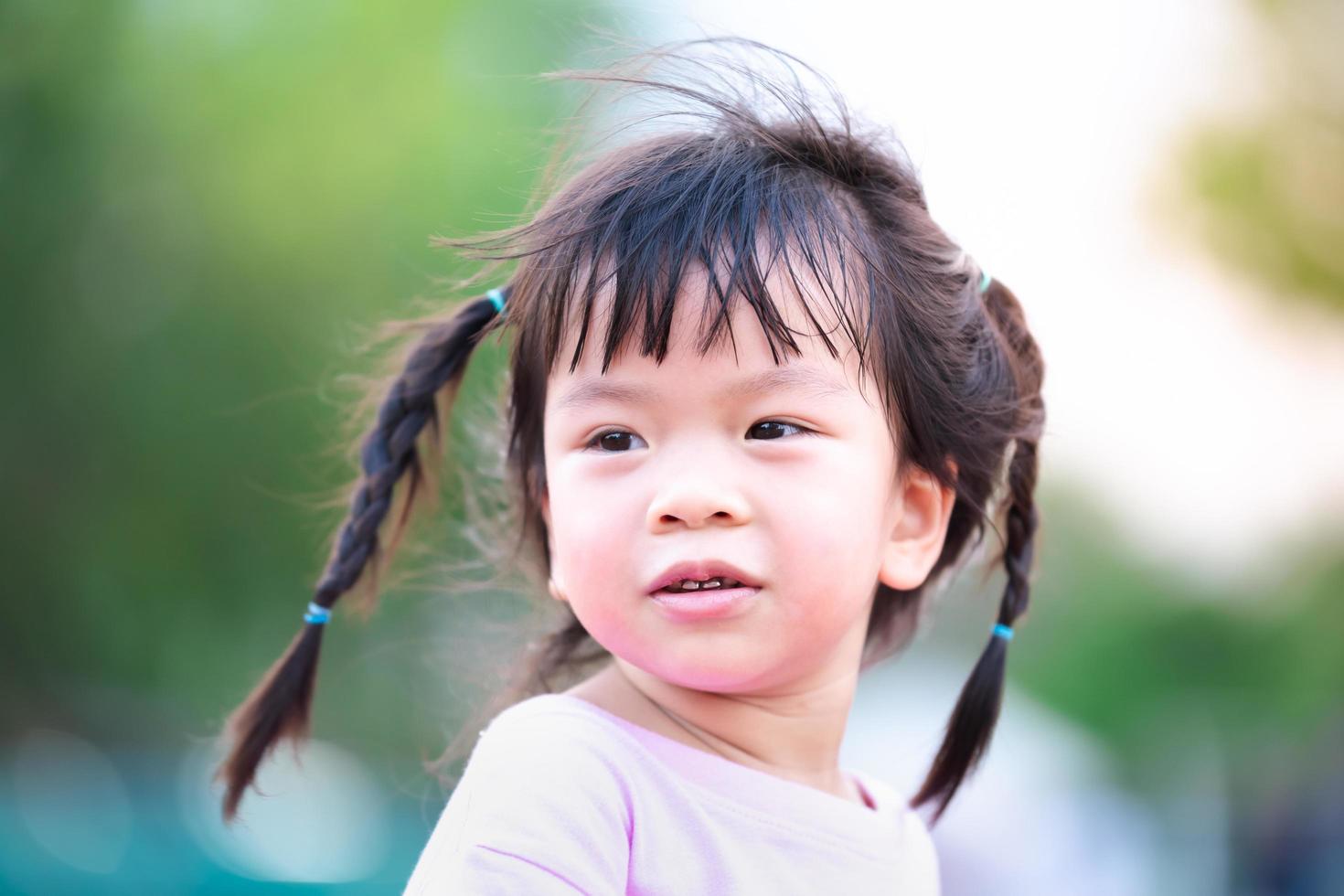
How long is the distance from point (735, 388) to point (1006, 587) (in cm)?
68

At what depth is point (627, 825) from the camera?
120cm

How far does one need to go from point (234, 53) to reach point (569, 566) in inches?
237

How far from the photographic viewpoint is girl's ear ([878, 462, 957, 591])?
148cm

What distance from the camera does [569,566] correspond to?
129cm

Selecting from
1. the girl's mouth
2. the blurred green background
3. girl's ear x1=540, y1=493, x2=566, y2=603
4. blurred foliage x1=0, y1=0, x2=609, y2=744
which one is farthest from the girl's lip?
blurred foliage x1=0, y1=0, x2=609, y2=744

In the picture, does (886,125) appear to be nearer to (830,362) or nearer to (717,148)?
(717,148)

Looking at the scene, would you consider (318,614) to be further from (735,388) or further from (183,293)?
(183,293)

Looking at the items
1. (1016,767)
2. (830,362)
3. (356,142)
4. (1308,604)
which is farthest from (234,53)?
(830,362)

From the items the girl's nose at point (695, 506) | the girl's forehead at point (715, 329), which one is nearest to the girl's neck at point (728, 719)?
the girl's nose at point (695, 506)

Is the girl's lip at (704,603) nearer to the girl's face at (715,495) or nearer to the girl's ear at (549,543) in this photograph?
the girl's face at (715,495)

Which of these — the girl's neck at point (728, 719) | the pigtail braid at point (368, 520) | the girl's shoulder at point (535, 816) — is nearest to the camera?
the girl's shoulder at point (535, 816)

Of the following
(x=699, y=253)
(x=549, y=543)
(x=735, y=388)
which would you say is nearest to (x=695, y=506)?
(x=735, y=388)

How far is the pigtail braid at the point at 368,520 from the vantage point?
1598 millimetres

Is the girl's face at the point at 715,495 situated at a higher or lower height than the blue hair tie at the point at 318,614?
higher
